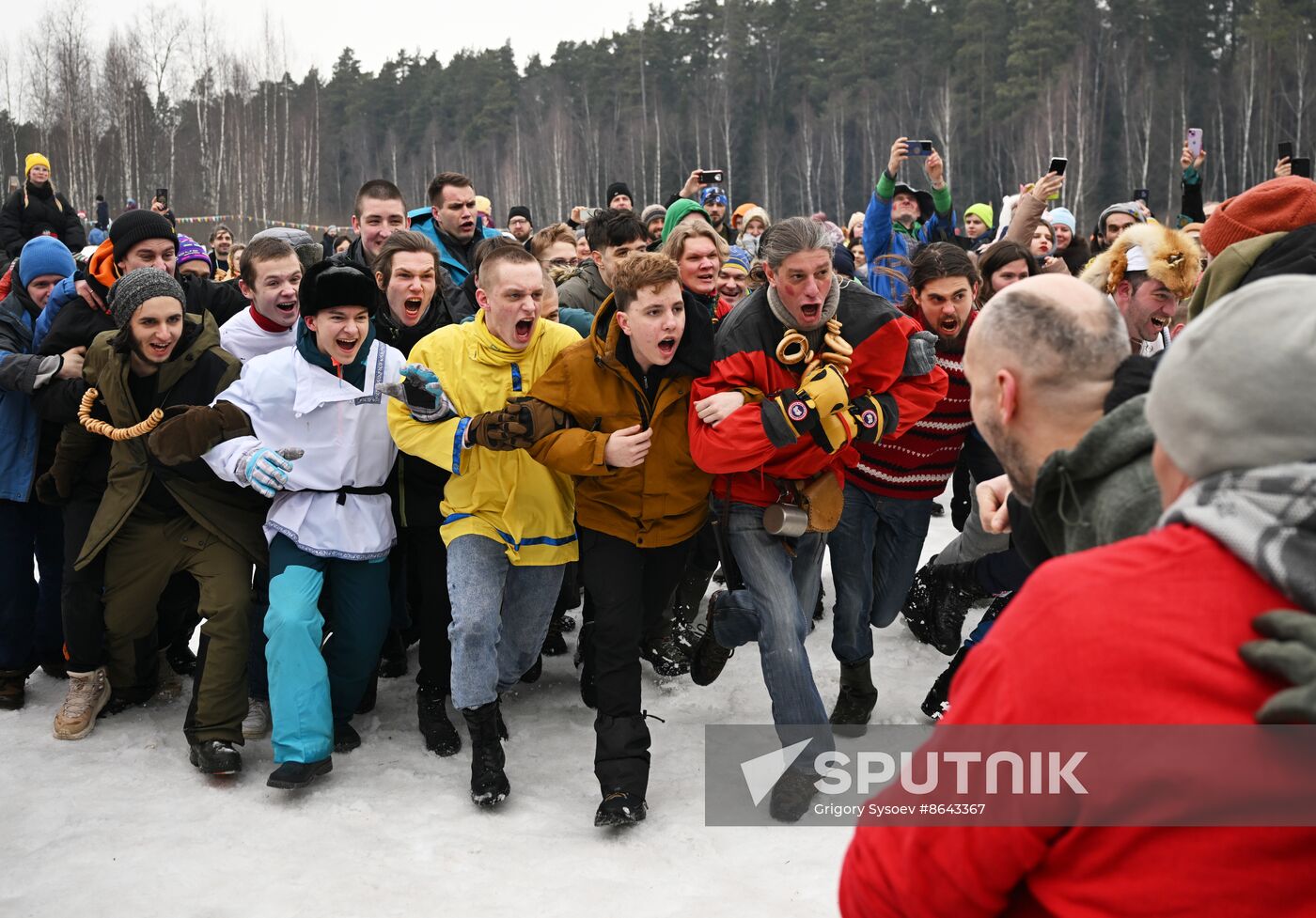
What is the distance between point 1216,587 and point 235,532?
4.39 meters

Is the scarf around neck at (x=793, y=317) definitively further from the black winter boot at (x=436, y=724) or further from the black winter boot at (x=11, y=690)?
the black winter boot at (x=11, y=690)

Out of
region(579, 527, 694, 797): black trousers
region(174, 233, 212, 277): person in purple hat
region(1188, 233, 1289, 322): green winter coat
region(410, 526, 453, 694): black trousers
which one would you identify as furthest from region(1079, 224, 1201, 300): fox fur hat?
region(174, 233, 212, 277): person in purple hat

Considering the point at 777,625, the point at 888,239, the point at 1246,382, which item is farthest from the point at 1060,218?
the point at 1246,382

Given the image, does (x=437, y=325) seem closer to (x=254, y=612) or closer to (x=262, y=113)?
(x=254, y=612)

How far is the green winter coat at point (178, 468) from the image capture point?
4875 mm

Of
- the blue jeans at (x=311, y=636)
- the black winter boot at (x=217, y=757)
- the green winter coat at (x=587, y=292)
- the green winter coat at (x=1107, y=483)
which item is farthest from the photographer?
the green winter coat at (x=587, y=292)

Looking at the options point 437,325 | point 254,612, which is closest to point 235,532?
point 254,612

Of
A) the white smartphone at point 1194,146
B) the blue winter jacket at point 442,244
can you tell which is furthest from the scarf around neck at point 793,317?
the white smartphone at point 1194,146

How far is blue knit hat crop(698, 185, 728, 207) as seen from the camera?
10.0 metres

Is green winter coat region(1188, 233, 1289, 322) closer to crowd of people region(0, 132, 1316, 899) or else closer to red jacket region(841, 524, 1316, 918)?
crowd of people region(0, 132, 1316, 899)

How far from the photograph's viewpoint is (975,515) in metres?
5.03

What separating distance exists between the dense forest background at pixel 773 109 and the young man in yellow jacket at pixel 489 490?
105 feet

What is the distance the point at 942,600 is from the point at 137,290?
12.9 feet

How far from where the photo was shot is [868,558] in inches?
204
